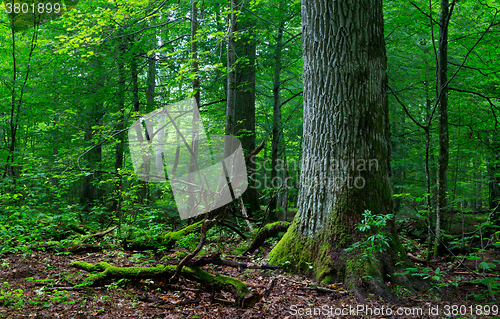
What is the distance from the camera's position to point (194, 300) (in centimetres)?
307

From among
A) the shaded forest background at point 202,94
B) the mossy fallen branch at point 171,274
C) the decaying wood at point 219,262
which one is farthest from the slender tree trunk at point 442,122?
the mossy fallen branch at point 171,274

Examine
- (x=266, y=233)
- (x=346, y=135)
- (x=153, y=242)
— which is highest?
(x=346, y=135)

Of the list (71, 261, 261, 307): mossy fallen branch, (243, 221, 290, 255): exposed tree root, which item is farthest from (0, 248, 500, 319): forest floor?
(243, 221, 290, 255): exposed tree root

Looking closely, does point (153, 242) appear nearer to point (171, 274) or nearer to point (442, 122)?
point (171, 274)

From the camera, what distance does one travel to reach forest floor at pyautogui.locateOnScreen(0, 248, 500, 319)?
2736 mm

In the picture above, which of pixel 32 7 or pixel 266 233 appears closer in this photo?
pixel 266 233

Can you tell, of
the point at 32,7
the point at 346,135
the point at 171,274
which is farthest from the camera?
the point at 32,7

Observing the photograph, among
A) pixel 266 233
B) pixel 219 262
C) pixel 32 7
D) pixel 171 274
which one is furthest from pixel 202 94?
pixel 171 274

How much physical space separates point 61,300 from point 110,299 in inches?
18.0

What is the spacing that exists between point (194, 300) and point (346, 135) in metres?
2.71

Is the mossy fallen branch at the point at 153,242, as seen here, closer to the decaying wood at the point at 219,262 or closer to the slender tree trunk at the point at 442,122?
the decaying wood at the point at 219,262

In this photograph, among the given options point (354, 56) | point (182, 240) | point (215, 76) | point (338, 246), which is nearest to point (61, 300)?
point (182, 240)

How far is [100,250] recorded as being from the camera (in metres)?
5.34

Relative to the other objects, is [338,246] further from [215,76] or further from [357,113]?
[215,76]
